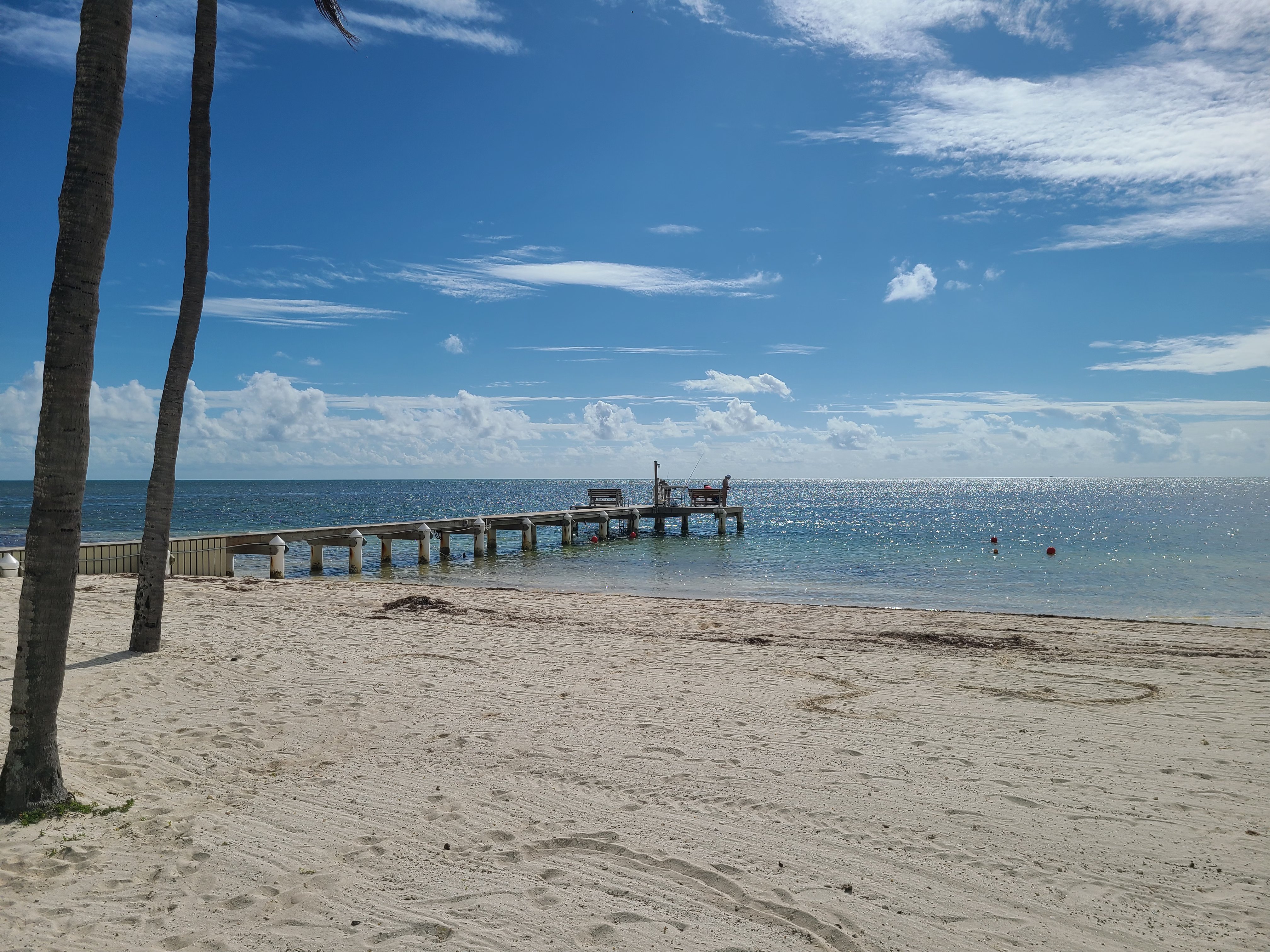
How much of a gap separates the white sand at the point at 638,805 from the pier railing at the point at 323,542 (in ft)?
12.2

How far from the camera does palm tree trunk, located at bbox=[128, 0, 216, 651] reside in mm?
8539

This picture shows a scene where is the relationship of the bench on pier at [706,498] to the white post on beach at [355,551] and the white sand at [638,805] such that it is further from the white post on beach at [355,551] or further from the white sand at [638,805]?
the white sand at [638,805]

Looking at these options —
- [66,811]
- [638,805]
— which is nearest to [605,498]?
[638,805]

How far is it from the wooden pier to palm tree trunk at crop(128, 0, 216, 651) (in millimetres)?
1290

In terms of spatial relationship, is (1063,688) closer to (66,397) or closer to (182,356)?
(66,397)

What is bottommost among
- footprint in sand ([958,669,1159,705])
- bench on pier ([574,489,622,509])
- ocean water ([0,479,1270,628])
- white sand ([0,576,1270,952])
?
ocean water ([0,479,1270,628])

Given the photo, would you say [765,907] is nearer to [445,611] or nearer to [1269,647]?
[445,611]

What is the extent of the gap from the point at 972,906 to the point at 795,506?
341 feet

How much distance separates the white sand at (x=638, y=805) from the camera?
3.47 meters

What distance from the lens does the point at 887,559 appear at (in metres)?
31.3

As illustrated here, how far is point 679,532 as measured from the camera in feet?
156

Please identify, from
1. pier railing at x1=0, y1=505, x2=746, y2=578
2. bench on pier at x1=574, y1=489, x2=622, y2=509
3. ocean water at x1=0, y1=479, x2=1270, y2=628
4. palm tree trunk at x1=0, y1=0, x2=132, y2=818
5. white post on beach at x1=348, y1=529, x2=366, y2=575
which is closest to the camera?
palm tree trunk at x1=0, y1=0, x2=132, y2=818

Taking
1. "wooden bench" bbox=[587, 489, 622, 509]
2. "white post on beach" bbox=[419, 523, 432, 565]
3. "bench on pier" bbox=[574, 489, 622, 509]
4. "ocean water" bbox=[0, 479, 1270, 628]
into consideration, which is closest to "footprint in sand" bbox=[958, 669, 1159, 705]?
"ocean water" bbox=[0, 479, 1270, 628]

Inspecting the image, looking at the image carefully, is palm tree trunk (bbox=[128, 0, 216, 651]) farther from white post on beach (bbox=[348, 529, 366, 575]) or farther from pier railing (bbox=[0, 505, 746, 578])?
white post on beach (bbox=[348, 529, 366, 575])
